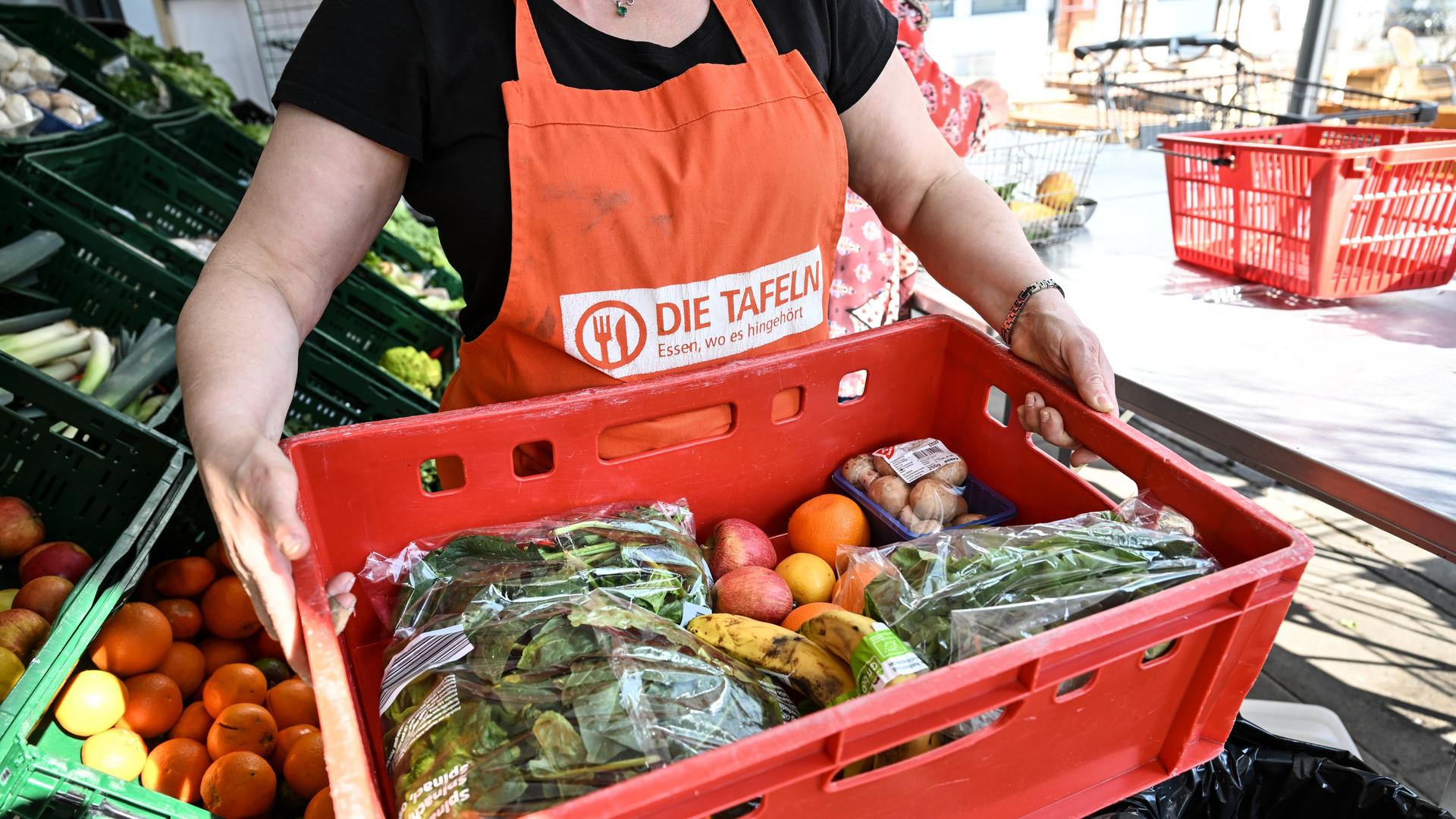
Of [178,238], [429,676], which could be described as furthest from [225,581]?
[178,238]

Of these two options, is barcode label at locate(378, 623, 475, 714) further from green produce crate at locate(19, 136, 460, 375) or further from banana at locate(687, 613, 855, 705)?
green produce crate at locate(19, 136, 460, 375)

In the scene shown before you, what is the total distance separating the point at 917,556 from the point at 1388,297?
7.09 ft

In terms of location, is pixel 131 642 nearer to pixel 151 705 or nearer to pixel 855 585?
pixel 151 705

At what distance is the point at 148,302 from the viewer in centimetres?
252

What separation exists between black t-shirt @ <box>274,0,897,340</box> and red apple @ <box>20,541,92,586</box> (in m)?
0.92

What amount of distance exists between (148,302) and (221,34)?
5.66 m

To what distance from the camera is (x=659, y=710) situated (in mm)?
848

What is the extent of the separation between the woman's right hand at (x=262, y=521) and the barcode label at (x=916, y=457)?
34.9 inches

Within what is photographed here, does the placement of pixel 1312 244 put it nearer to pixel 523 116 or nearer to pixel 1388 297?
pixel 1388 297

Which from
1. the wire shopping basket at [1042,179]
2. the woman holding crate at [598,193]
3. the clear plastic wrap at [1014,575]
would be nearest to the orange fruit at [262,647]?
the woman holding crate at [598,193]

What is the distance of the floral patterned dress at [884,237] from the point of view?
262 centimetres

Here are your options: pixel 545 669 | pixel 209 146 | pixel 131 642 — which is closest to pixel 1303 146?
pixel 545 669

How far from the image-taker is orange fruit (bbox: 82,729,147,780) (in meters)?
1.39

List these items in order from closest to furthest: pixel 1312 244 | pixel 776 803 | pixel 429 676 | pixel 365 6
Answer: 1. pixel 776 803
2. pixel 429 676
3. pixel 365 6
4. pixel 1312 244
